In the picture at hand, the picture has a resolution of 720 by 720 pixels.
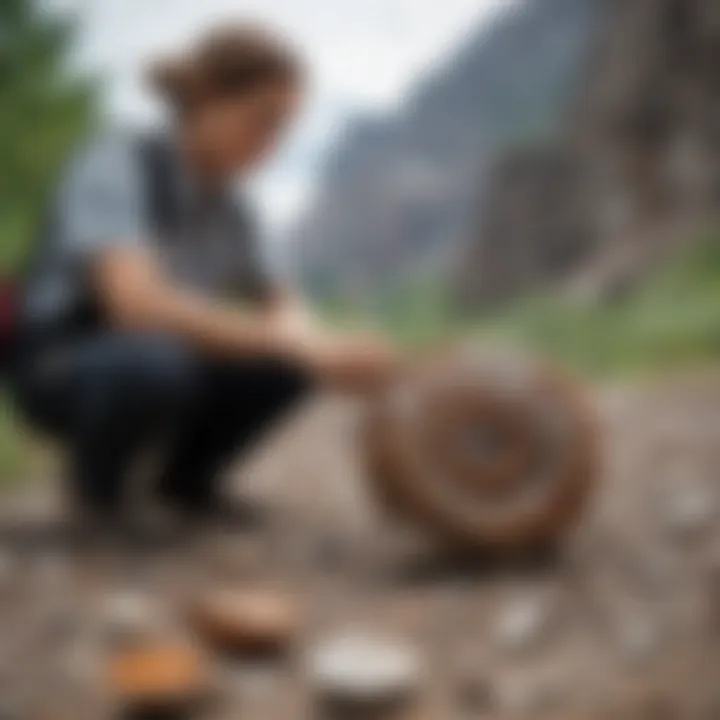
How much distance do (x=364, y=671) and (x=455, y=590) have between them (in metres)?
0.17

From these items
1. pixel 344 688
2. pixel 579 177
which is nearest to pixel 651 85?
pixel 579 177

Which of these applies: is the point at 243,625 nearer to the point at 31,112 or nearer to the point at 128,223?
the point at 128,223

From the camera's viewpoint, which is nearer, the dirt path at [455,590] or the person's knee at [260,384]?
the dirt path at [455,590]

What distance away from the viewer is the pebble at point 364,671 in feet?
2.62

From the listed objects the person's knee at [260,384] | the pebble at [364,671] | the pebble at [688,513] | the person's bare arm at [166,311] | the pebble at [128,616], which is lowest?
the pebble at [364,671]

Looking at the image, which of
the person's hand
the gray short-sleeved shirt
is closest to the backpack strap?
the gray short-sleeved shirt

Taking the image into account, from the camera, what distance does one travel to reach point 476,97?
3.79 feet

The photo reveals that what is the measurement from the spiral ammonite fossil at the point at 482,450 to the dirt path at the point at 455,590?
0.03 meters

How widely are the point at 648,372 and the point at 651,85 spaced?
1.45 ft

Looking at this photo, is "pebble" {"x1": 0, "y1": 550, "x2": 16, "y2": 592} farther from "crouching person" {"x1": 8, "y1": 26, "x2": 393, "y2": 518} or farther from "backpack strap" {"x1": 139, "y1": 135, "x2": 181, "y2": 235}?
"backpack strap" {"x1": 139, "y1": 135, "x2": 181, "y2": 235}

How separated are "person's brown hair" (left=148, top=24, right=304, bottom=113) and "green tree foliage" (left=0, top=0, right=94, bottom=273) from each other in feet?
0.23

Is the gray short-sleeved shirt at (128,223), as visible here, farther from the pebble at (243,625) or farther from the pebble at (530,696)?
the pebble at (530,696)

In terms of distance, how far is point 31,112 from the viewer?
1026 millimetres

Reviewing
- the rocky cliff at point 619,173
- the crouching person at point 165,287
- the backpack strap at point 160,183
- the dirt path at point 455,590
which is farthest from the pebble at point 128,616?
the rocky cliff at point 619,173
